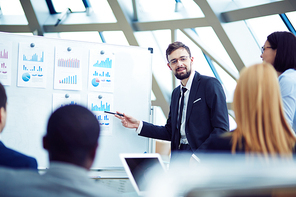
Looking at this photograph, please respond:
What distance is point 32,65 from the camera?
2.71 m

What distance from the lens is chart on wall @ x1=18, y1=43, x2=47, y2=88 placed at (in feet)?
8.76

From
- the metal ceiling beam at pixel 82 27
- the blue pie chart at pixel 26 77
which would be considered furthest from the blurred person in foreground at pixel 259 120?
the metal ceiling beam at pixel 82 27

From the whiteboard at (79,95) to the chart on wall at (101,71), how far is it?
3 centimetres

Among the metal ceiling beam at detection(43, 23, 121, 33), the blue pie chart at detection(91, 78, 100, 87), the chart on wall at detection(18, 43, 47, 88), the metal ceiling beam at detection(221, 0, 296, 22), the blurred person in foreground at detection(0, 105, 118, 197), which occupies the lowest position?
the blurred person in foreground at detection(0, 105, 118, 197)

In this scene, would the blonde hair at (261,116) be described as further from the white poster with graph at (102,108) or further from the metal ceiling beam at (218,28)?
the metal ceiling beam at (218,28)

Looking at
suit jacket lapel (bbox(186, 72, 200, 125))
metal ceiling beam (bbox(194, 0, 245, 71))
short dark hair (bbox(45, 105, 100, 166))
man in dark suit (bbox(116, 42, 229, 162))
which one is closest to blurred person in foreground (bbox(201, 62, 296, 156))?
short dark hair (bbox(45, 105, 100, 166))

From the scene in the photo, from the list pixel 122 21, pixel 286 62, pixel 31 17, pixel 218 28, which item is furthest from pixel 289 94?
pixel 31 17

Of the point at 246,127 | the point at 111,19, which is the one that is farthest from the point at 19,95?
the point at 111,19

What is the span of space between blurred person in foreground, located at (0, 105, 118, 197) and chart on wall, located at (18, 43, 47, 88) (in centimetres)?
178

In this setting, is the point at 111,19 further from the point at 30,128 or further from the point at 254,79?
the point at 254,79

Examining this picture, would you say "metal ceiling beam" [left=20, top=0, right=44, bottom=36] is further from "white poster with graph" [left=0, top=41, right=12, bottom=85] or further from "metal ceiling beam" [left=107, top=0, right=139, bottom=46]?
"white poster with graph" [left=0, top=41, right=12, bottom=85]

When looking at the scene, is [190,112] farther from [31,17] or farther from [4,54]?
[31,17]

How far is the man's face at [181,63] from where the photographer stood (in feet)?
9.54

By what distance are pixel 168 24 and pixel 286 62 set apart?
17.8 ft
